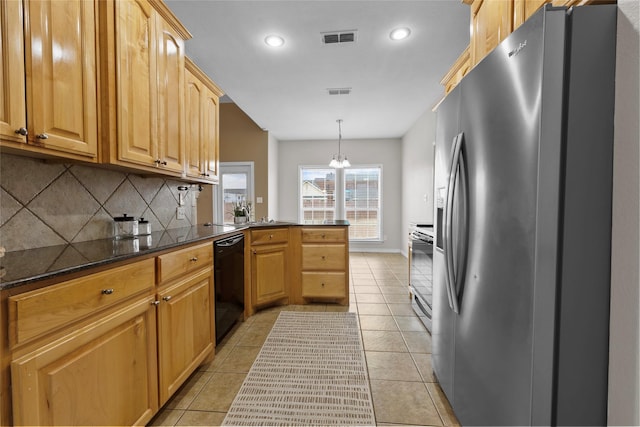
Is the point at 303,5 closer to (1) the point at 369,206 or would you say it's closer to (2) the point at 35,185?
(2) the point at 35,185

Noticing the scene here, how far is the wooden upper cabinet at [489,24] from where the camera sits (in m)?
1.31

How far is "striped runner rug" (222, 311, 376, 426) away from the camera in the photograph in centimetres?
144

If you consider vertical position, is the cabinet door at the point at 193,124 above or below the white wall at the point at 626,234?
above

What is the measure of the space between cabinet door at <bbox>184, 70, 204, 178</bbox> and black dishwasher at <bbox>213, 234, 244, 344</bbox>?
0.68 metres

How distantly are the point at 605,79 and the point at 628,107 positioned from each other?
100 millimetres

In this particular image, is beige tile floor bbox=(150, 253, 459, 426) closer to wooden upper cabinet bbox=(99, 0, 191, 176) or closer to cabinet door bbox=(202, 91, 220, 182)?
wooden upper cabinet bbox=(99, 0, 191, 176)

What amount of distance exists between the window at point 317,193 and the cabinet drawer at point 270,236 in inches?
145

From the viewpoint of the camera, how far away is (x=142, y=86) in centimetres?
160

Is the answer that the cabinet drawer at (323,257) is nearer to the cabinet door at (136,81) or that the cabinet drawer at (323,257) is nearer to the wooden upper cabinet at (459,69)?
the cabinet door at (136,81)

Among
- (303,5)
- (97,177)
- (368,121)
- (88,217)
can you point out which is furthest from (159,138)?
(368,121)

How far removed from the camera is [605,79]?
0.77m

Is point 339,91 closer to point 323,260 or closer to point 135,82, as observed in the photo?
point 323,260

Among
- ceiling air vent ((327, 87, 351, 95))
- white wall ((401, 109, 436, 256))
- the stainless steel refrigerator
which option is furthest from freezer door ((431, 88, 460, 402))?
white wall ((401, 109, 436, 256))

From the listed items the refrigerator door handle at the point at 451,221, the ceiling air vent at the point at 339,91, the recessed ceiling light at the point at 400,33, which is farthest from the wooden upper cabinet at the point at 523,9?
the ceiling air vent at the point at 339,91
